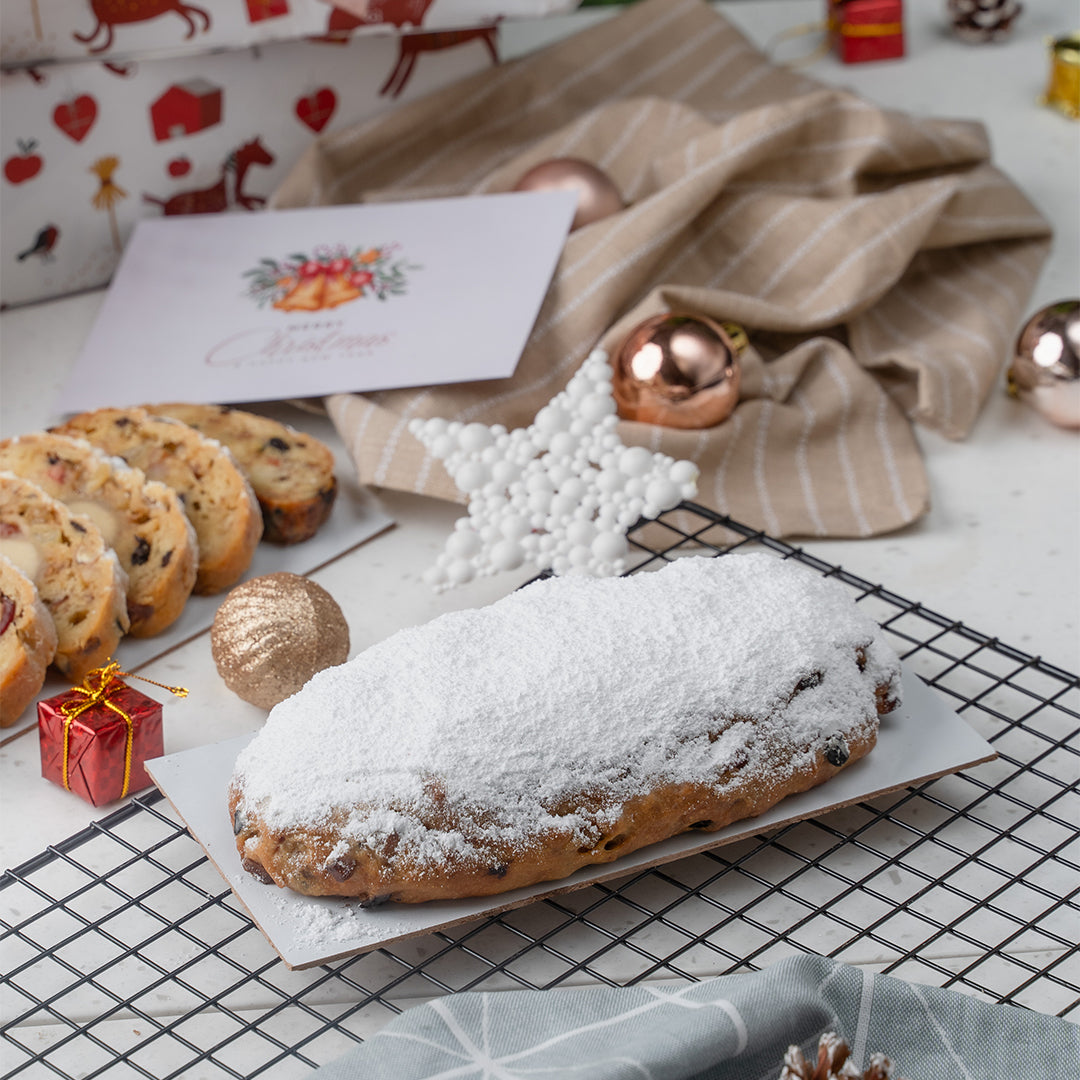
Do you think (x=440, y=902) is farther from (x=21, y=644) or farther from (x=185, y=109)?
(x=185, y=109)

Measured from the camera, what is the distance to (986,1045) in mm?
724

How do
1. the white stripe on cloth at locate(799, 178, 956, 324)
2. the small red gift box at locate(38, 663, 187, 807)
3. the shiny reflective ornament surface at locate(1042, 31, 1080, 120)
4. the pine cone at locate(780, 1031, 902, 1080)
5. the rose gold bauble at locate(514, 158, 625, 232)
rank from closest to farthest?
the pine cone at locate(780, 1031, 902, 1080) < the small red gift box at locate(38, 663, 187, 807) < the white stripe on cloth at locate(799, 178, 956, 324) < the rose gold bauble at locate(514, 158, 625, 232) < the shiny reflective ornament surface at locate(1042, 31, 1080, 120)

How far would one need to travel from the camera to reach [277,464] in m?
1.24

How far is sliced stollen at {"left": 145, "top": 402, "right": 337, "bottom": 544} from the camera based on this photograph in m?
1.20

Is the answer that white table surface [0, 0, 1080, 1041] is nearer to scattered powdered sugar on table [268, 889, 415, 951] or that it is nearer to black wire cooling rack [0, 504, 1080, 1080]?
black wire cooling rack [0, 504, 1080, 1080]

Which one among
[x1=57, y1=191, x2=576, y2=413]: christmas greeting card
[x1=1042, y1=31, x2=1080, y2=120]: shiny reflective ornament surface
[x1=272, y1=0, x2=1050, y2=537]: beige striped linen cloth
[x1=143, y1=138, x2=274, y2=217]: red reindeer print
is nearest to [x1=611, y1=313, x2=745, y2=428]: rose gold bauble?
[x1=272, y1=0, x2=1050, y2=537]: beige striped linen cloth

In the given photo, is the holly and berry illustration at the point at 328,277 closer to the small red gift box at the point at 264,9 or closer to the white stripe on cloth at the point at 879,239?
the small red gift box at the point at 264,9

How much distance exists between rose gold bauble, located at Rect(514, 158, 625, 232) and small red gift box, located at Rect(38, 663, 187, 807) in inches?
31.2

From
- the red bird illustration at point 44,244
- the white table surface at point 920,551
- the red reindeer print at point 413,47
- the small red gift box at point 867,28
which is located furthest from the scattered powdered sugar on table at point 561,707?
the small red gift box at point 867,28

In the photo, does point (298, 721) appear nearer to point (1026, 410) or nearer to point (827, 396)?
point (827, 396)

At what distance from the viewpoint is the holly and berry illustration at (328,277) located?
1458 mm

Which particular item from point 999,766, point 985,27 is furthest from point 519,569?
point 985,27

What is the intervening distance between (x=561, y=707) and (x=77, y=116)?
101cm

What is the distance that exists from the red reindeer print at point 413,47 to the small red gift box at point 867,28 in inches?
23.7
